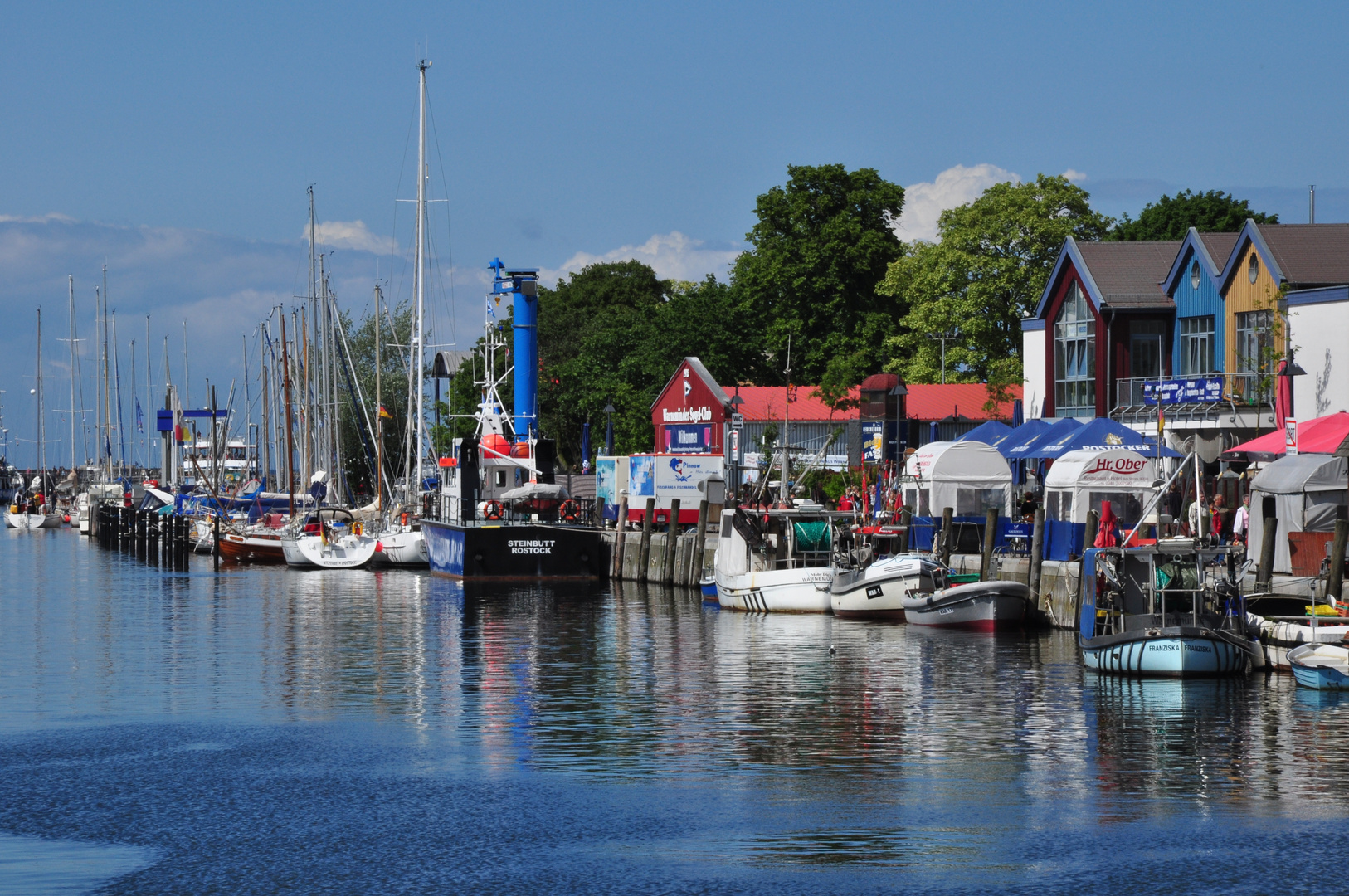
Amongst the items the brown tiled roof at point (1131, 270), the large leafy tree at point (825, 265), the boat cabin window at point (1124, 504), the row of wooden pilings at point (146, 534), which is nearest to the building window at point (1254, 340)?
the brown tiled roof at point (1131, 270)

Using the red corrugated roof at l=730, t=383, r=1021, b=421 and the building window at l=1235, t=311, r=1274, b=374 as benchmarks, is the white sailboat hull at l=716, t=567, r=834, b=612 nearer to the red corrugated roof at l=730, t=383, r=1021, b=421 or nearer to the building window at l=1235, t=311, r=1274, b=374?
the building window at l=1235, t=311, r=1274, b=374

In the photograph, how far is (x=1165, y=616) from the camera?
100 ft

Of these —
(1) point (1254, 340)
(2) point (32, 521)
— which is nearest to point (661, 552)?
(1) point (1254, 340)

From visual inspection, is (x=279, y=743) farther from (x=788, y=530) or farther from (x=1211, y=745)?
(x=788, y=530)

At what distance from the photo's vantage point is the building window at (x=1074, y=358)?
6131 centimetres

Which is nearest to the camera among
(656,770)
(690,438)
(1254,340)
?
(656,770)

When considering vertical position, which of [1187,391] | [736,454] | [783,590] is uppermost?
[1187,391]

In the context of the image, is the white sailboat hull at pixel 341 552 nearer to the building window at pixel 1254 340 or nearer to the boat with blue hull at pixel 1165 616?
the building window at pixel 1254 340

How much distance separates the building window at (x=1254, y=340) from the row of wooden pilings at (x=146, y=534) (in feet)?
143

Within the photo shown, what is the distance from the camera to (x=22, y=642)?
40688 millimetres

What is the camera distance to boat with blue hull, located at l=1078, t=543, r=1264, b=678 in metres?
29.5

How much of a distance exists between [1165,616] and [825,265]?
5625 cm

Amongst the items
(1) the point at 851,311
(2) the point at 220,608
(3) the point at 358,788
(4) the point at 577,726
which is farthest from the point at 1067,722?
(1) the point at 851,311

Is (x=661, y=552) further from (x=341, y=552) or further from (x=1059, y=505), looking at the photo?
(x=1059, y=505)
